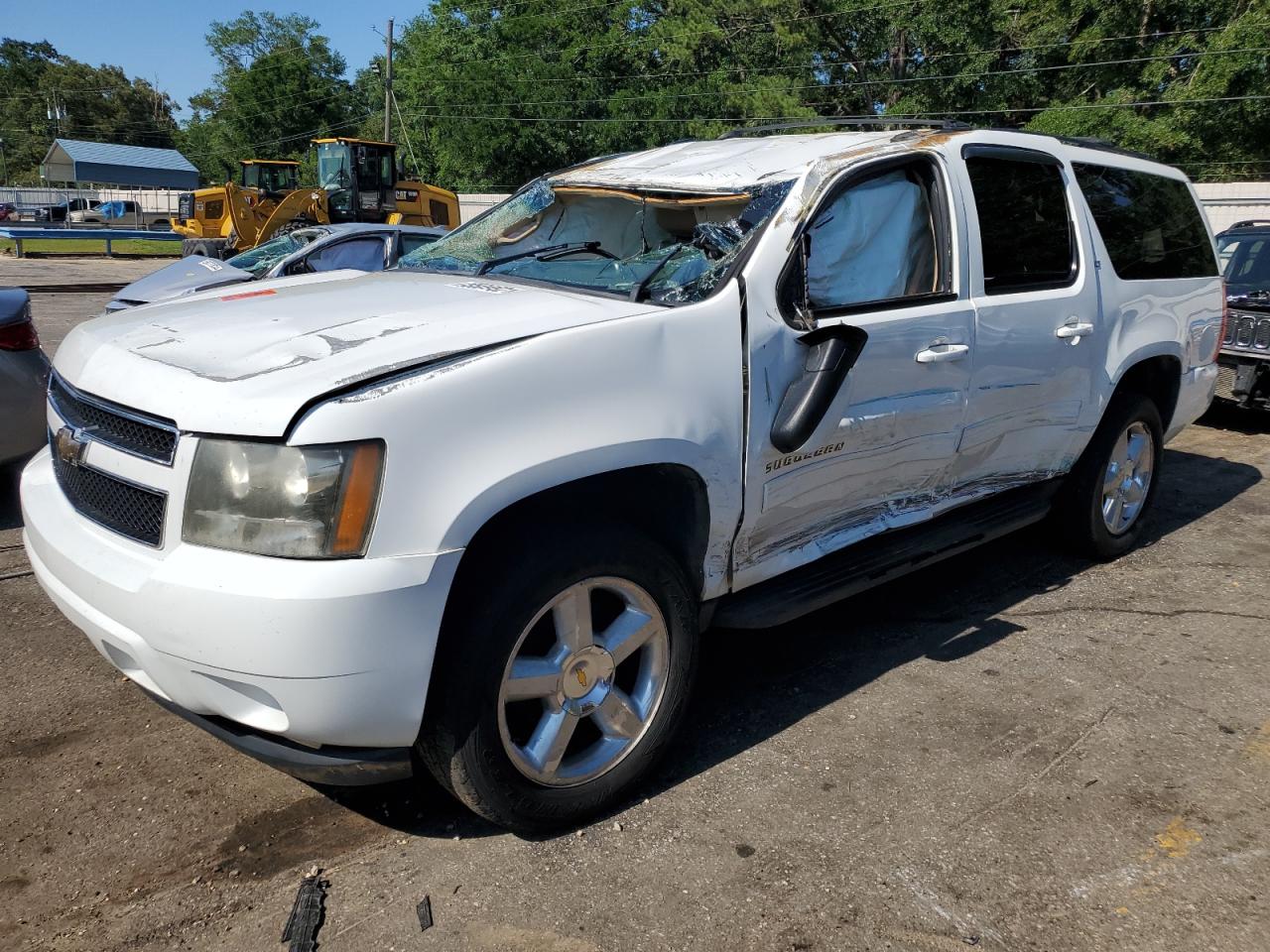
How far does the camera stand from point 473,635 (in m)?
2.54

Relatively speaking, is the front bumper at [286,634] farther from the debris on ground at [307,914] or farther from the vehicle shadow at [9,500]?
the vehicle shadow at [9,500]

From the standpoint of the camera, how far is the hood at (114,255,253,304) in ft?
32.8

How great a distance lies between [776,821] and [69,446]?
226 centimetres

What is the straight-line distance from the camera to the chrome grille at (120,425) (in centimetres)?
251

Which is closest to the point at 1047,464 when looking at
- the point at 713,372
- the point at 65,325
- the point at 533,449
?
the point at 713,372

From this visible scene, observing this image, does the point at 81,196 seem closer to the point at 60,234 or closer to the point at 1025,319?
the point at 60,234

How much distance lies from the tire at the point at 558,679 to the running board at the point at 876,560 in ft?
1.08

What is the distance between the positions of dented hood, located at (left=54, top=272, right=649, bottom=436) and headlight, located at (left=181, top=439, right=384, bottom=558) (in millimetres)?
79

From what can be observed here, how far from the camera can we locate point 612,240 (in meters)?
3.83

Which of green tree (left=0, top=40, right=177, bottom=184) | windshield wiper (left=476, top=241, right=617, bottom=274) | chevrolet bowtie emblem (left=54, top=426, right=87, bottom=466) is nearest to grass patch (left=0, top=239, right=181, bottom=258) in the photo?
windshield wiper (left=476, top=241, right=617, bottom=274)

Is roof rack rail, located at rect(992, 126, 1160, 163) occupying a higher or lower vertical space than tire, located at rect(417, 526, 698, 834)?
higher

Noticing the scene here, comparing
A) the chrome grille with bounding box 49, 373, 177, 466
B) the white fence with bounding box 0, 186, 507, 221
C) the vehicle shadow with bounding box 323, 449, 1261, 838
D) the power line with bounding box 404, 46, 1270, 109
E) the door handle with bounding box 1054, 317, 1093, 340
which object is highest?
the power line with bounding box 404, 46, 1270, 109

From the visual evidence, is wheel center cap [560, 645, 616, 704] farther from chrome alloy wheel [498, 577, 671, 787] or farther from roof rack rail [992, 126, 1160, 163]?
roof rack rail [992, 126, 1160, 163]

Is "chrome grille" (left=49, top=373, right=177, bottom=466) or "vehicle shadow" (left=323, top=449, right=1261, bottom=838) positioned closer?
"chrome grille" (left=49, top=373, right=177, bottom=466)
